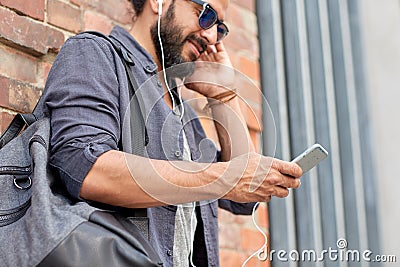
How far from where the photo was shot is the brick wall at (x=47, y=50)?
1.69 meters

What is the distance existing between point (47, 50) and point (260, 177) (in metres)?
0.61

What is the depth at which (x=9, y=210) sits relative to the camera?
4.43 ft

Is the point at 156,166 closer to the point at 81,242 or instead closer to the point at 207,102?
the point at 81,242

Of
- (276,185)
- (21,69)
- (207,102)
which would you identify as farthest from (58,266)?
(207,102)

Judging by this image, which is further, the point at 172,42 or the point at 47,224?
the point at 172,42

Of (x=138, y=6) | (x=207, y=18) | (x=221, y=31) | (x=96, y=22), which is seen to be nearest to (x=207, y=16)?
(x=207, y=18)

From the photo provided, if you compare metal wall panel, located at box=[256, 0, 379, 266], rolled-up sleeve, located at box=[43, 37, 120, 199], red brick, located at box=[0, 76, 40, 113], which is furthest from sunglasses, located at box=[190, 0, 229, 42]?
metal wall panel, located at box=[256, 0, 379, 266]

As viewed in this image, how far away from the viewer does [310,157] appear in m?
1.52

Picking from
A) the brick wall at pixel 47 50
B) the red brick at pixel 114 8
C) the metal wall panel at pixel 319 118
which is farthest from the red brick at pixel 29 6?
the metal wall panel at pixel 319 118

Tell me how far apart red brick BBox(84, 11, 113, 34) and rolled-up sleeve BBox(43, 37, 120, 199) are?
1.28ft

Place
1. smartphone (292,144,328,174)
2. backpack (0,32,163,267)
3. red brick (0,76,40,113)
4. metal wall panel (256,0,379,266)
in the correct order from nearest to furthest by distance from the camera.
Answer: backpack (0,32,163,267)
smartphone (292,144,328,174)
red brick (0,76,40,113)
metal wall panel (256,0,379,266)

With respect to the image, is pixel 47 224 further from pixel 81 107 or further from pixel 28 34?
pixel 28 34

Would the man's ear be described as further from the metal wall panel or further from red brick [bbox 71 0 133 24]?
the metal wall panel

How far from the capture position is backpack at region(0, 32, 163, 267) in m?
1.25
